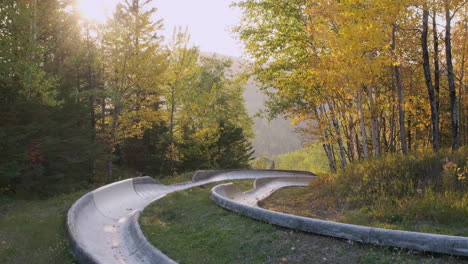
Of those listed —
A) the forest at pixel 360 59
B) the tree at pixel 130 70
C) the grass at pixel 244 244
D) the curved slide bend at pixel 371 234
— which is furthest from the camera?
the tree at pixel 130 70

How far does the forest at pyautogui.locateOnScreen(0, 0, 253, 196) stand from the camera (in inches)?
571

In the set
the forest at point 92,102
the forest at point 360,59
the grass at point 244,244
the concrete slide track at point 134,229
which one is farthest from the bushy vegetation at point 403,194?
the forest at point 92,102

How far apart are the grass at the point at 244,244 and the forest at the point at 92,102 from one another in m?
6.67

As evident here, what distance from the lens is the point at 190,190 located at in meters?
17.8

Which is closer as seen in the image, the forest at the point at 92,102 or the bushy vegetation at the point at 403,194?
the bushy vegetation at the point at 403,194

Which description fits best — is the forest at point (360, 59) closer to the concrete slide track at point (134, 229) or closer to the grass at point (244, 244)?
the concrete slide track at point (134, 229)

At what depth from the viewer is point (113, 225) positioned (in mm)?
10938

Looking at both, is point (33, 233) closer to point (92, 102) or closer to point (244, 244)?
point (244, 244)

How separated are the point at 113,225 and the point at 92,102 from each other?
1372 cm

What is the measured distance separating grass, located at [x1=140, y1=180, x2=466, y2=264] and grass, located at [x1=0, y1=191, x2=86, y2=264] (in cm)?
220

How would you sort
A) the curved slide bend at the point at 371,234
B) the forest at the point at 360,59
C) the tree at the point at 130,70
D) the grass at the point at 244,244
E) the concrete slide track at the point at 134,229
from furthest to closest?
the tree at the point at 130,70
the forest at the point at 360,59
the grass at the point at 244,244
the concrete slide track at the point at 134,229
the curved slide bend at the point at 371,234

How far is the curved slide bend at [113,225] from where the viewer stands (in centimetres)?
799

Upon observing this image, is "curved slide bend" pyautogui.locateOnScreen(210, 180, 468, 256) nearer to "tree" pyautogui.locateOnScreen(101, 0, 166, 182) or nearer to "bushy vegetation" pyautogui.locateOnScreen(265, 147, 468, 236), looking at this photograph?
"bushy vegetation" pyautogui.locateOnScreen(265, 147, 468, 236)

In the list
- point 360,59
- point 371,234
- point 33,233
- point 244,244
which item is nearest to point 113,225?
point 33,233
